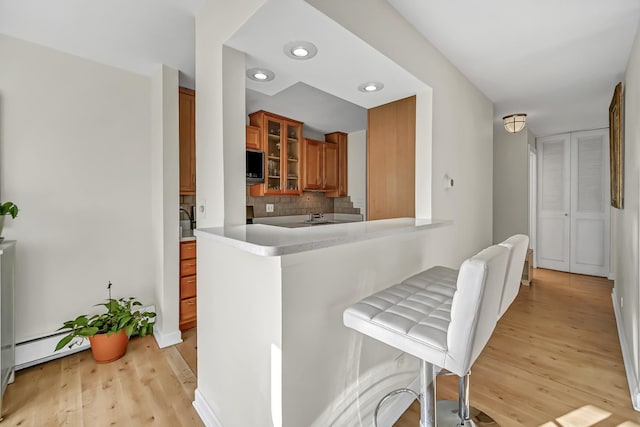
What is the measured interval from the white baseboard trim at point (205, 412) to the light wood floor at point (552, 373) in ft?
3.25

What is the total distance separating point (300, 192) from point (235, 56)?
285 cm

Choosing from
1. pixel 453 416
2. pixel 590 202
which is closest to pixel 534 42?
pixel 453 416

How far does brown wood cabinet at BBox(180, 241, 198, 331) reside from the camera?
2.67m

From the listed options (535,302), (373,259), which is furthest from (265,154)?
(535,302)

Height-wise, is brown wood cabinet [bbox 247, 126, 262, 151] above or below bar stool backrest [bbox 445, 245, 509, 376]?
above

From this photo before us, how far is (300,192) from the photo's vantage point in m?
4.36

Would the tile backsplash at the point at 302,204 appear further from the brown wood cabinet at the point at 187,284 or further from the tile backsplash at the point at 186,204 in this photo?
the brown wood cabinet at the point at 187,284

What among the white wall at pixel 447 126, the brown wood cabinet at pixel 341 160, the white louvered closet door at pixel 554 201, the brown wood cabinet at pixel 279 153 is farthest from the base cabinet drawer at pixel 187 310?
the white louvered closet door at pixel 554 201

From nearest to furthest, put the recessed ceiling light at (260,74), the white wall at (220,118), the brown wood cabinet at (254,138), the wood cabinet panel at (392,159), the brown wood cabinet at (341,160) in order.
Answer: the white wall at (220,118) < the recessed ceiling light at (260,74) < the wood cabinet panel at (392,159) < the brown wood cabinet at (254,138) < the brown wood cabinet at (341,160)

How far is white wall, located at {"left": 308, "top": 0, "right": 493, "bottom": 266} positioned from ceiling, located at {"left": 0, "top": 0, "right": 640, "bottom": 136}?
0.21 ft

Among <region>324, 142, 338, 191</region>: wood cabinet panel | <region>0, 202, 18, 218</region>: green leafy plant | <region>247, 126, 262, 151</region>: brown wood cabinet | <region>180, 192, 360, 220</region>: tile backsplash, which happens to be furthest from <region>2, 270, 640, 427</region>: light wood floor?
<region>324, 142, 338, 191</region>: wood cabinet panel

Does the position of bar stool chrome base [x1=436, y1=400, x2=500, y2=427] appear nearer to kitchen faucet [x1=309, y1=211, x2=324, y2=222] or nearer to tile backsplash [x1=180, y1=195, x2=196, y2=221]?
tile backsplash [x1=180, y1=195, x2=196, y2=221]

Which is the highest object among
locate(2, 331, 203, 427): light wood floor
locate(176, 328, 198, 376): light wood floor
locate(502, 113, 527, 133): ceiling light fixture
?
locate(502, 113, 527, 133): ceiling light fixture

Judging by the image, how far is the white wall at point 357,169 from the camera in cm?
489
